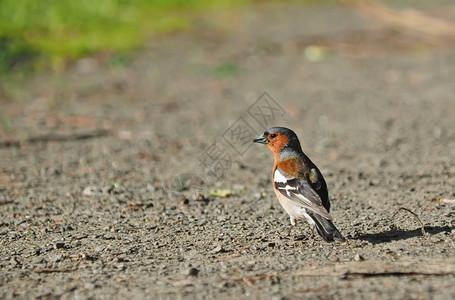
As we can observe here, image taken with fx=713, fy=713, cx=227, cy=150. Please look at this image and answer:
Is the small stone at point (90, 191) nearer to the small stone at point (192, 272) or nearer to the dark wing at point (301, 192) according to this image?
the dark wing at point (301, 192)

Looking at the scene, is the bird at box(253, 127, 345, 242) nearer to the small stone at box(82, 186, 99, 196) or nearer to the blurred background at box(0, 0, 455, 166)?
the small stone at box(82, 186, 99, 196)

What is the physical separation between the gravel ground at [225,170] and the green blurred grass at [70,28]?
0.65 meters

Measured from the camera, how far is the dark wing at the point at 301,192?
4903 millimetres

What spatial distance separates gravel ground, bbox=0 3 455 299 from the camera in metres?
4.35

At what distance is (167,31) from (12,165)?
9114mm

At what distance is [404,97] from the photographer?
10.8 m

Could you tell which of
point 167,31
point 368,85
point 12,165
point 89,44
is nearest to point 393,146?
point 368,85

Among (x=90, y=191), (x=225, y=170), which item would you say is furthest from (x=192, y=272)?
(x=225, y=170)

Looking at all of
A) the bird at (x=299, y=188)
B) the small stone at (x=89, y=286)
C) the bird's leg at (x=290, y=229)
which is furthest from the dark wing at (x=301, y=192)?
the small stone at (x=89, y=286)

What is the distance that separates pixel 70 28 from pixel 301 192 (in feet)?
36.2

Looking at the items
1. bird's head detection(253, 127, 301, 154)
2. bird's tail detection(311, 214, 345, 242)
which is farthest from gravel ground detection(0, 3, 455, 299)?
bird's head detection(253, 127, 301, 154)

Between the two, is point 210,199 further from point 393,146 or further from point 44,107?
point 44,107

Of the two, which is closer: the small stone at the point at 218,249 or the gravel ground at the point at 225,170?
the gravel ground at the point at 225,170

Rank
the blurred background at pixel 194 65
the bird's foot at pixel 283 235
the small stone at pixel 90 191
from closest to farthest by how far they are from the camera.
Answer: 1. the bird's foot at pixel 283 235
2. the small stone at pixel 90 191
3. the blurred background at pixel 194 65
